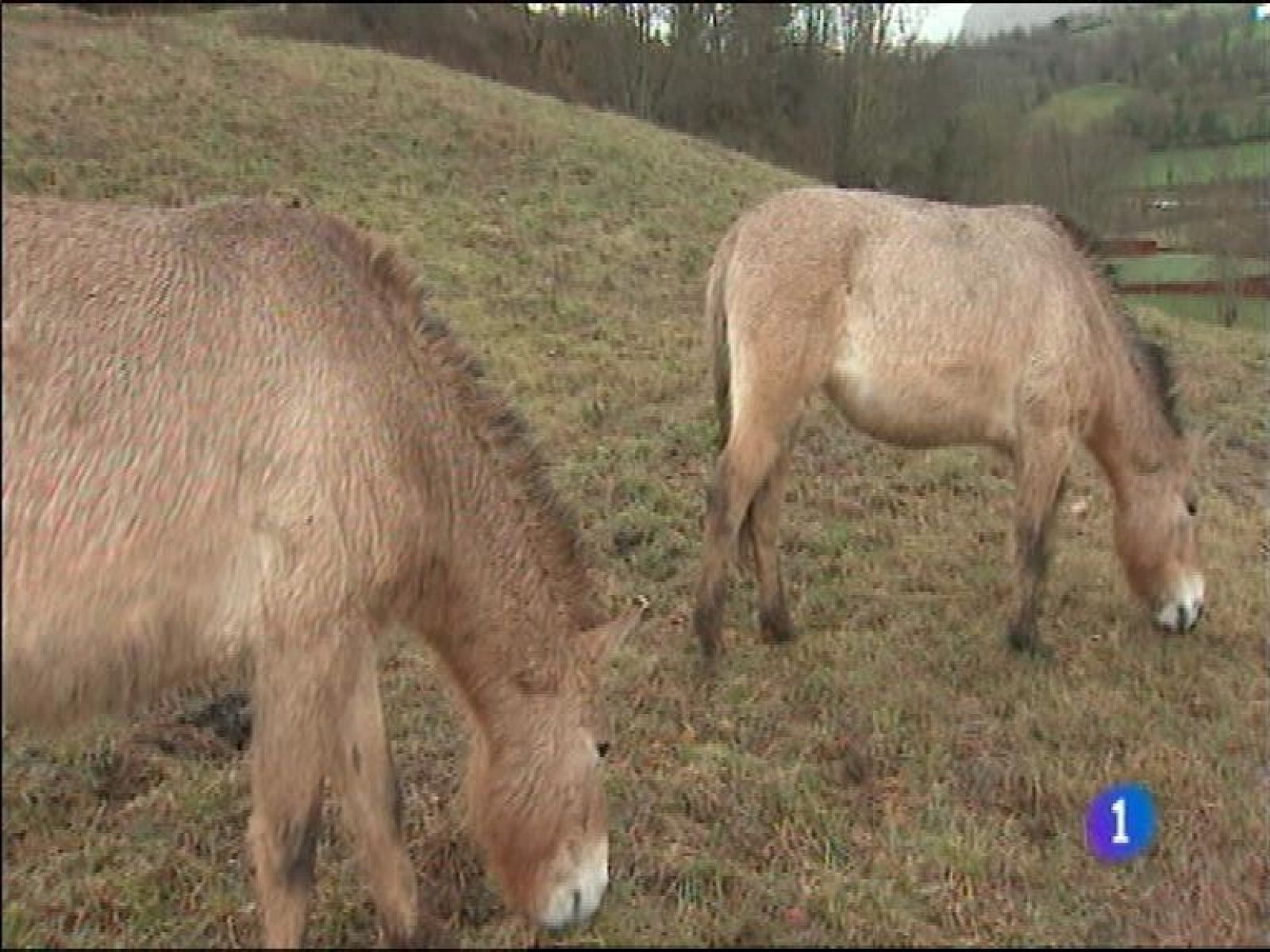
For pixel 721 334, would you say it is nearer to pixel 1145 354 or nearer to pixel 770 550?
pixel 770 550

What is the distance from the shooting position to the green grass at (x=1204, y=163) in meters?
6.60

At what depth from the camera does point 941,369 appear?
18.4ft

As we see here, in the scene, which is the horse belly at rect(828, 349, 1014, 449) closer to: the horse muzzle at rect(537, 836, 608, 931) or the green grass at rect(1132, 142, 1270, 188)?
the green grass at rect(1132, 142, 1270, 188)

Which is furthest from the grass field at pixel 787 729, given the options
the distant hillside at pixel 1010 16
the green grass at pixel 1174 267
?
the distant hillside at pixel 1010 16

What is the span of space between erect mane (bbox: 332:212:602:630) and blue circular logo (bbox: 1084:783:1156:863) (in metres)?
1.98

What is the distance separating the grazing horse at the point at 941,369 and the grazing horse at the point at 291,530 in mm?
2468

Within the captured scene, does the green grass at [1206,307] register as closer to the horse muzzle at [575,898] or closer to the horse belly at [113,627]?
the horse muzzle at [575,898]

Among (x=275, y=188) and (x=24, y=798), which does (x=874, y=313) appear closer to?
(x=24, y=798)

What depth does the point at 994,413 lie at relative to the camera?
19.0 feet

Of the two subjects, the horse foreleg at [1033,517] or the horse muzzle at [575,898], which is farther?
the horse foreleg at [1033,517]

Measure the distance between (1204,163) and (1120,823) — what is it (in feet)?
15.1

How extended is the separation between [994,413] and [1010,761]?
2.10 m

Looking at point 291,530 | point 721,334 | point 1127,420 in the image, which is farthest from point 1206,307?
point 291,530

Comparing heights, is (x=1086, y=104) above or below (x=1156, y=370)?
above
